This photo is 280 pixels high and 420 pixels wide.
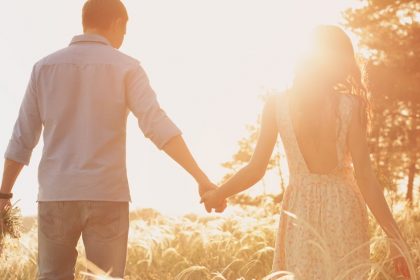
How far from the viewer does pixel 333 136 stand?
11.5ft

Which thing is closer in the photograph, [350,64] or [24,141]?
[350,64]

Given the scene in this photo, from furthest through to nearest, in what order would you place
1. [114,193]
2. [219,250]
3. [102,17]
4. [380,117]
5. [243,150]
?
[243,150], [380,117], [219,250], [102,17], [114,193]

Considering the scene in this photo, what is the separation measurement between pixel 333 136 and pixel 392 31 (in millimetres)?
21539

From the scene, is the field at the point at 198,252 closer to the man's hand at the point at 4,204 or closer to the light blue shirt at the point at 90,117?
the man's hand at the point at 4,204

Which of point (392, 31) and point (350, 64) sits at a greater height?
point (392, 31)

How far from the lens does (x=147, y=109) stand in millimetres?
3613

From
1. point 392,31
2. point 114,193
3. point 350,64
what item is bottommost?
point 114,193

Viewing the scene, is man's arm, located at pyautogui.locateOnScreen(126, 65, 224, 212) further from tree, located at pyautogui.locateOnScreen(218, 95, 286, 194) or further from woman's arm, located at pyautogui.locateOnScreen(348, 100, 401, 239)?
tree, located at pyautogui.locateOnScreen(218, 95, 286, 194)

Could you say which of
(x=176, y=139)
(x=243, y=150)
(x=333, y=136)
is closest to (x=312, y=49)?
(x=333, y=136)

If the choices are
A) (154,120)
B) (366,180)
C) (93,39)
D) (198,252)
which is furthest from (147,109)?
(198,252)

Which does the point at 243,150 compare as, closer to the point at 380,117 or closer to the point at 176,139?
the point at 380,117

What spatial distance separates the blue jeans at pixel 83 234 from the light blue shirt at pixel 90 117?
0.05 metres

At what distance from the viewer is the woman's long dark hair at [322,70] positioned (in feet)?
11.4

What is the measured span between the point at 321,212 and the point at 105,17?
1.62m
